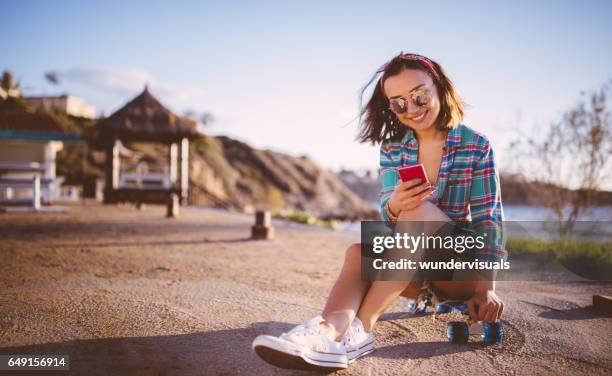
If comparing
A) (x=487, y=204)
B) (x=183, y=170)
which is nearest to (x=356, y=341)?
(x=487, y=204)

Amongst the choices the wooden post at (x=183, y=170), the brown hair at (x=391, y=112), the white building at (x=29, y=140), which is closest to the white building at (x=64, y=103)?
the white building at (x=29, y=140)

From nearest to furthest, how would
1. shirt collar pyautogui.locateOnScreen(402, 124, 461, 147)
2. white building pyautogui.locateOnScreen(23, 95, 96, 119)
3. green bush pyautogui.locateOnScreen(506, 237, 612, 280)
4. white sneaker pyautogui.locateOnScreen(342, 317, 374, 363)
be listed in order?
white sneaker pyautogui.locateOnScreen(342, 317, 374, 363)
shirt collar pyautogui.locateOnScreen(402, 124, 461, 147)
green bush pyautogui.locateOnScreen(506, 237, 612, 280)
white building pyautogui.locateOnScreen(23, 95, 96, 119)

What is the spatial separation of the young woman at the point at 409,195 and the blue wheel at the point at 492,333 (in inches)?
11.3

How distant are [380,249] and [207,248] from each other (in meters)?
4.13

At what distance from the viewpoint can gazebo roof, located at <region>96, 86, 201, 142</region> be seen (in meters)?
14.7

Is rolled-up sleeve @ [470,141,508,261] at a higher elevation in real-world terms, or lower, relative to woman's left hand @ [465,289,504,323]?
higher

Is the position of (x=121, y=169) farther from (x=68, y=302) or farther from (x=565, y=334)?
(x=565, y=334)

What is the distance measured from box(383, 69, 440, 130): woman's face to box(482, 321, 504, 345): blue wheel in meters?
1.07

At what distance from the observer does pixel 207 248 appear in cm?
590

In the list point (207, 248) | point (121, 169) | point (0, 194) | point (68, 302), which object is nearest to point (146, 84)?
point (121, 169)

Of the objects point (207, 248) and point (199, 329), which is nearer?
point (199, 329)

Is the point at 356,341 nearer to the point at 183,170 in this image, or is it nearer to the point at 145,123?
the point at 145,123

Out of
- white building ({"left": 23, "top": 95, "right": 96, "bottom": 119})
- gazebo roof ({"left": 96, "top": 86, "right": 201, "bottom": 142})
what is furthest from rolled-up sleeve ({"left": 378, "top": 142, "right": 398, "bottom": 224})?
white building ({"left": 23, "top": 95, "right": 96, "bottom": 119})

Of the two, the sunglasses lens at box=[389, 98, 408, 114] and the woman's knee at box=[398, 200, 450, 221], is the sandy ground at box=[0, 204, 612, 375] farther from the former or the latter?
the sunglasses lens at box=[389, 98, 408, 114]
